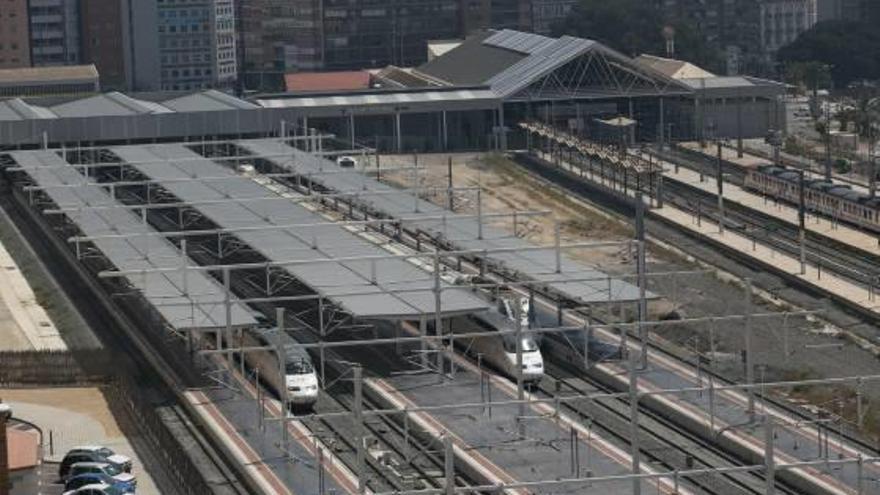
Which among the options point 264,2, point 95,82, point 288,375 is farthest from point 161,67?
point 288,375

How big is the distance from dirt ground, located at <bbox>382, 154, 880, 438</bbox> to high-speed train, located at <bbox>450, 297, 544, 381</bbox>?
169cm

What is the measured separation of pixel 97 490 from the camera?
93.3 ft

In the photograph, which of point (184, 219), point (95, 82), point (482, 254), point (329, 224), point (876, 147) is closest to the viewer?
point (482, 254)

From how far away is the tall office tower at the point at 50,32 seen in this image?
98.2 meters

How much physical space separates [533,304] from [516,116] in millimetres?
32698

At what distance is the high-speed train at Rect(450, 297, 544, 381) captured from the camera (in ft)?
113

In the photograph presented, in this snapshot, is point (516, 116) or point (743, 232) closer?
point (743, 232)

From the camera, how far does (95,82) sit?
3381 inches

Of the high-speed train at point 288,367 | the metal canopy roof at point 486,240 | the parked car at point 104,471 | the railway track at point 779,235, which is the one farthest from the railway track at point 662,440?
the railway track at point 779,235

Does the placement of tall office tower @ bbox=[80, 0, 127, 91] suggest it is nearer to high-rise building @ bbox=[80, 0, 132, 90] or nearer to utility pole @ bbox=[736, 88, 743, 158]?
high-rise building @ bbox=[80, 0, 132, 90]

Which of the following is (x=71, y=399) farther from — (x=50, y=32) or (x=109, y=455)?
(x=50, y=32)

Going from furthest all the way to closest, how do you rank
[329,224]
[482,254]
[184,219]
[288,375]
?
[184,219]
[329,224]
[482,254]
[288,375]

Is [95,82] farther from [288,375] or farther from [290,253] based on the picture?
[288,375]

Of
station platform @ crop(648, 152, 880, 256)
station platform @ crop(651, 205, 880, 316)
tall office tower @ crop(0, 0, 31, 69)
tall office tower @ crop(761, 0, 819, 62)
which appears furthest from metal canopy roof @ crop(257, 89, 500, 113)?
tall office tower @ crop(761, 0, 819, 62)
